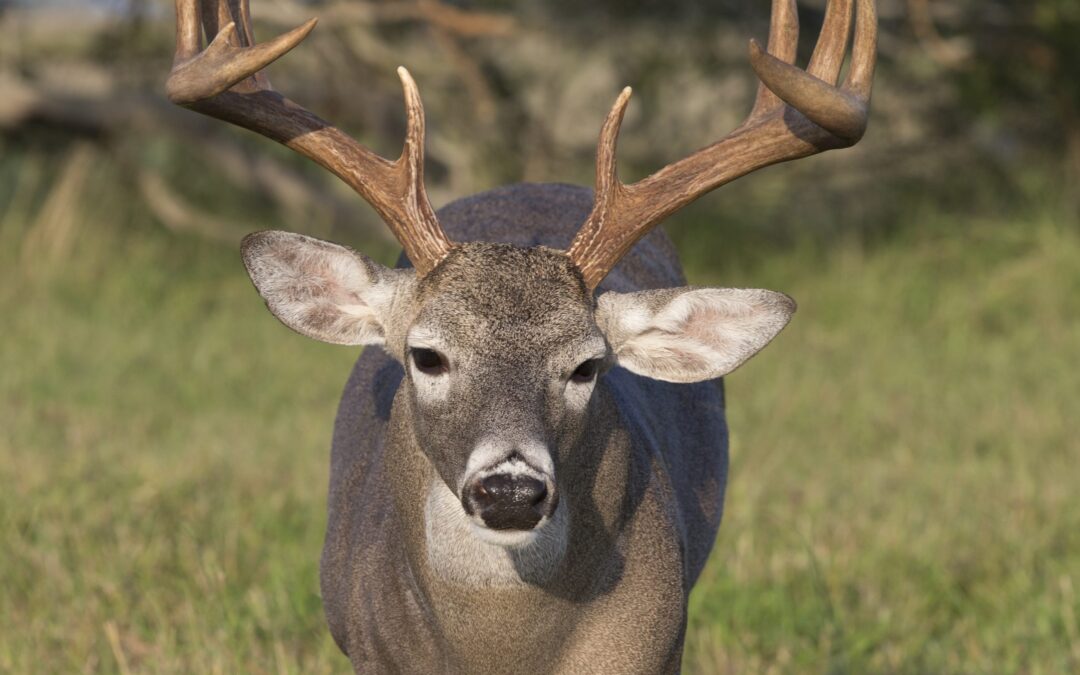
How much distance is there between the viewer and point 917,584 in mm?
5500

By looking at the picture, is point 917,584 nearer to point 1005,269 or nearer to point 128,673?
point 128,673

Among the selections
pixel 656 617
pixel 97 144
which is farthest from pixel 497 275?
pixel 97 144

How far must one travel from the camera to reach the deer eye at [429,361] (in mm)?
3486

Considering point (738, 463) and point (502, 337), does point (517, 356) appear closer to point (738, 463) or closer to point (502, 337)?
point (502, 337)

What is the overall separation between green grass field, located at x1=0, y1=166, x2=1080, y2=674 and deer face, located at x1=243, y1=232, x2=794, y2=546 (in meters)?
1.13

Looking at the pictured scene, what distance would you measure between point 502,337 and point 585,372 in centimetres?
22

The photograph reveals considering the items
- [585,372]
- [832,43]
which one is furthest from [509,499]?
[832,43]

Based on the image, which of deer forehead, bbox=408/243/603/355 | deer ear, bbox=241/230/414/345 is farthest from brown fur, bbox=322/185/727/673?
deer ear, bbox=241/230/414/345

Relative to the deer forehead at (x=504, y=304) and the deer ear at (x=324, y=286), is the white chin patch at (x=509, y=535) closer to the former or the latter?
the deer forehead at (x=504, y=304)

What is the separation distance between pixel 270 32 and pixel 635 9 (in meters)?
2.44

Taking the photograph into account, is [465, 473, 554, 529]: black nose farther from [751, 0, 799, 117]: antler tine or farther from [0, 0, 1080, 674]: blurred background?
[0, 0, 1080, 674]: blurred background

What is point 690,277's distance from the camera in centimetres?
1085

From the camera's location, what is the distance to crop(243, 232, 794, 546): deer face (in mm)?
3227

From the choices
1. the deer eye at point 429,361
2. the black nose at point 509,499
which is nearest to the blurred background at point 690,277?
the deer eye at point 429,361
